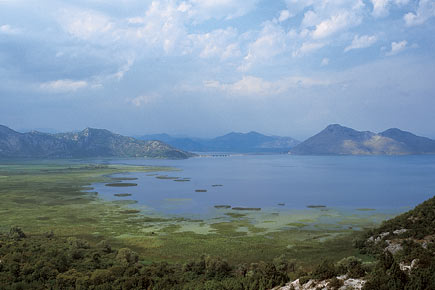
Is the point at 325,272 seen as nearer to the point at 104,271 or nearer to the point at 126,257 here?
the point at 104,271

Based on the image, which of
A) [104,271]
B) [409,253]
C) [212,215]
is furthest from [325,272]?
[212,215]

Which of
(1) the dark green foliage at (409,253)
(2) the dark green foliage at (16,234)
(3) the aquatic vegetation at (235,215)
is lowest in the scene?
(3) the aquatic vegetation at (235,215)

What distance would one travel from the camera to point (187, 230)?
60969 millimetres

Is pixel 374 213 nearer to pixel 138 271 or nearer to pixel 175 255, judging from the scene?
pixel 175 255

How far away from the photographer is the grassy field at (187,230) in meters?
46.6

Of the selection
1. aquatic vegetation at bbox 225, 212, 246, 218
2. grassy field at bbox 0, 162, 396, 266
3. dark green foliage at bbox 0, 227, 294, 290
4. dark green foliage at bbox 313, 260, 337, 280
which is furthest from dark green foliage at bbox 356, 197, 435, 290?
aquatic vegetation at bbox 225, 212, 246, 218

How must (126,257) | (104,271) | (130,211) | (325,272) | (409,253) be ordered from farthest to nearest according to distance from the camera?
(130,211)
(126,257)
(104,271)
(409,253)
(325,272)

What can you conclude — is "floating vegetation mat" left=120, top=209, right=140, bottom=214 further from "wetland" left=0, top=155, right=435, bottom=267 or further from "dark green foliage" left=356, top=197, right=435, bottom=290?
"dark green foliage" left=356, top=197, right=435, bottom=290

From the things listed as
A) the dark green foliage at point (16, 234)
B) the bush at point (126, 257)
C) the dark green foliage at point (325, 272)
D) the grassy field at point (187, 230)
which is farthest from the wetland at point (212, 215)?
the dark green foliage at point (325, 272)

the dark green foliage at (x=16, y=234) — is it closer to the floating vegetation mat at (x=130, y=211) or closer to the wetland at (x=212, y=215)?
the wetland at (x=212, y=215)

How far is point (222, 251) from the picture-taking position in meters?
46.9

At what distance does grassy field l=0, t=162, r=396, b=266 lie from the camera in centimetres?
4656

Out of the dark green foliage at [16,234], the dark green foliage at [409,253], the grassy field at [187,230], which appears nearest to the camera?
the dark green foliage at [409,253]

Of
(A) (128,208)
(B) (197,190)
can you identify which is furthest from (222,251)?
(B) (197,190)
